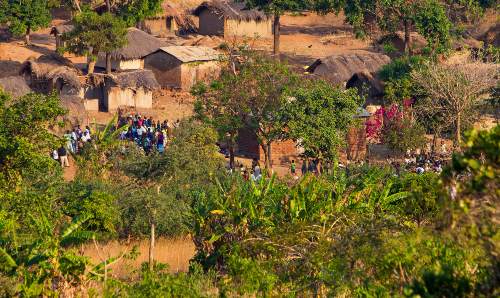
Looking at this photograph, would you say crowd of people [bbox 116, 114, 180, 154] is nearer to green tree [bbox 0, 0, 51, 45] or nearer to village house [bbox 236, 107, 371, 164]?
village house [bbox 236, 107, 371, 164]

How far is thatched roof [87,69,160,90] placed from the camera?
111ft

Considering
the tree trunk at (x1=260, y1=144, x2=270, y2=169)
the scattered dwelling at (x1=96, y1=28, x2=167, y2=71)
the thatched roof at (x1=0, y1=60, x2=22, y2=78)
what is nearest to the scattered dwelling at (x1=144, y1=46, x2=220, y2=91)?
the scattered dwelling at (x1=96, y1=28, x2=167, y2=71)

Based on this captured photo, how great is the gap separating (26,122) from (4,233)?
3.20m

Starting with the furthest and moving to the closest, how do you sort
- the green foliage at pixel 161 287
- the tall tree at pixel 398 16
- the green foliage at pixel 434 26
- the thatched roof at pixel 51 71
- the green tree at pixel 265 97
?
1. the tall tree at pixel 398 16
2. the green foliage at pixel 434 26
3. the thatched roof at pixel 51 71
4. the green tree at pixel 265 97
5. the green foliage at pixel 161 287

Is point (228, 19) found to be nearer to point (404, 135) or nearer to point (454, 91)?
point (454, 91)

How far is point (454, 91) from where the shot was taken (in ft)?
90.0

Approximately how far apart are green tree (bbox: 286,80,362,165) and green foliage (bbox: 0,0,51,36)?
18.9 m

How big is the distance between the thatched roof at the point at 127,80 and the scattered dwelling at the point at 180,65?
244cm

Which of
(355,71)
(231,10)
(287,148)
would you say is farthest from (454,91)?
(231,10)

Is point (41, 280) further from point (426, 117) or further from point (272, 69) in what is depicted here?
point (426, 117)

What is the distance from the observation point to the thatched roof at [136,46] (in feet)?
121

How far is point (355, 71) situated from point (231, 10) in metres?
11.0

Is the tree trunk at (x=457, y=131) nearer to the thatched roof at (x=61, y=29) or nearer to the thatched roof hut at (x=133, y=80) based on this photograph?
the thatched roof hut at (x=133, y=80)

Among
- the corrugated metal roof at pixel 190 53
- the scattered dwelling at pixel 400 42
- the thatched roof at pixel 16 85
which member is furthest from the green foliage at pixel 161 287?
→ the scattered dwelling at pixel 400 42
